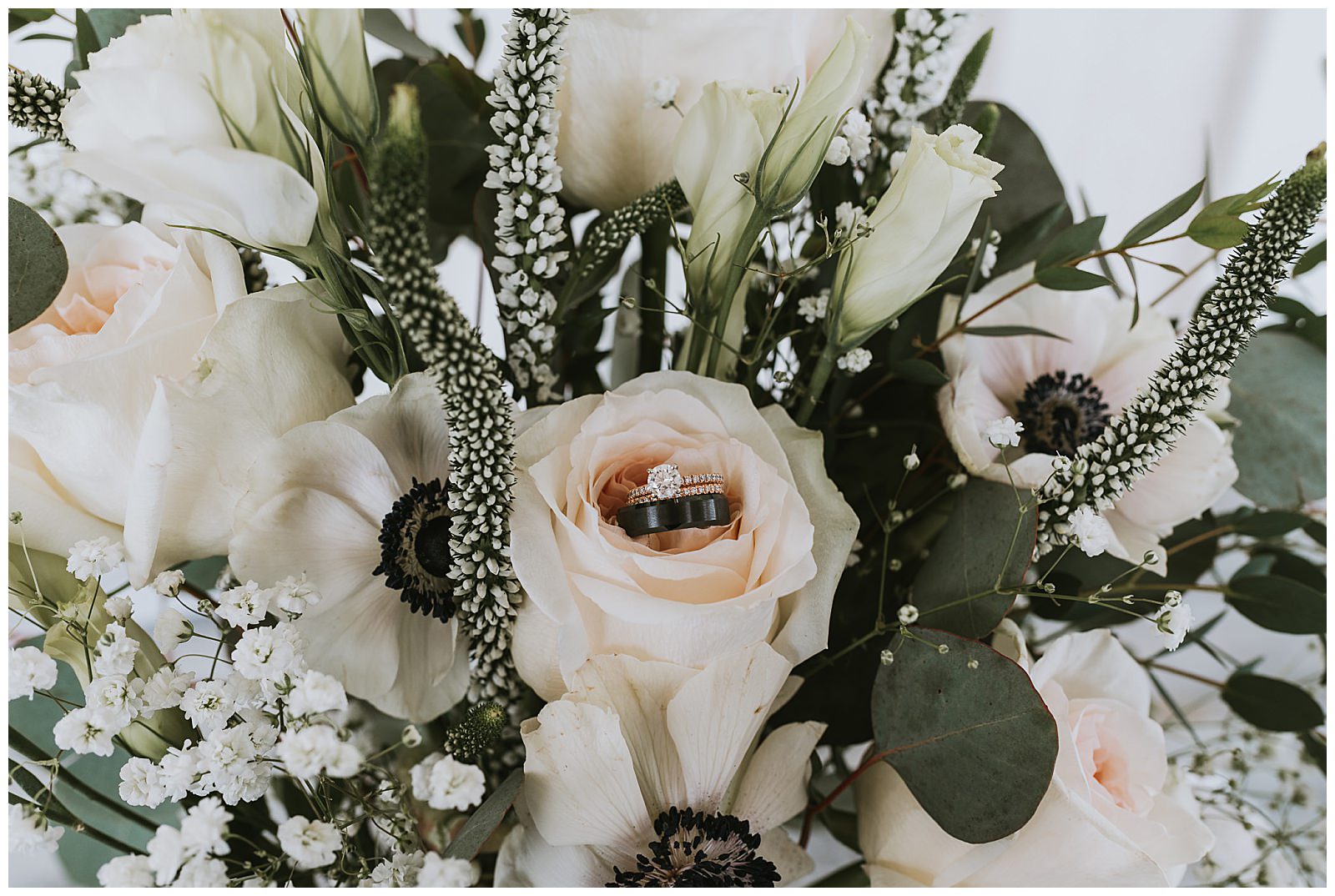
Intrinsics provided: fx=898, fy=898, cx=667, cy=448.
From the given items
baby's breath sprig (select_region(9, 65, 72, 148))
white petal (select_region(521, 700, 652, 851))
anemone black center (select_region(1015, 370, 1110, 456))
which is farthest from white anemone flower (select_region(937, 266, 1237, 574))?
baby's breath sprig (select_region(9, 65, 72, 148))

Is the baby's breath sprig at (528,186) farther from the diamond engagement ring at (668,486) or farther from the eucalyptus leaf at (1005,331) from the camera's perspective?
the eucalyptus leaf at (1005,331)

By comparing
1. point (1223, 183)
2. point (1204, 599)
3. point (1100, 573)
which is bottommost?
point (1204, 599)

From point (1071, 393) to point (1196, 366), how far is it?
0.15 meters

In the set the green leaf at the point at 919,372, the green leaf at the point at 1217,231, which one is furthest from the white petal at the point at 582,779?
the green leaf at the point at 1217,231

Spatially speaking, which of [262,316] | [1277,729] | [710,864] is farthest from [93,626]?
[1277,729]

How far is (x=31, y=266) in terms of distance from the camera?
39cm

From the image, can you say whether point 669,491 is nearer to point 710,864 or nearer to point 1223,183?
point 710,864

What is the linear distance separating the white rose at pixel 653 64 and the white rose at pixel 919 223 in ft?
0.32

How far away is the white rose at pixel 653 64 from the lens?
1.29 ft

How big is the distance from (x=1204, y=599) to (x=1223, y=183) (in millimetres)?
573

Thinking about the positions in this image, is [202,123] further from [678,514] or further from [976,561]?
[976,561]

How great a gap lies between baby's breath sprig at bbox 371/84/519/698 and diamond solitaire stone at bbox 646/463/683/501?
0.19 ft

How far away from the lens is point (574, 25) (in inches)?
15.3

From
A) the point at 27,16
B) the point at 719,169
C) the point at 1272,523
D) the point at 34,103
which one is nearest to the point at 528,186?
the point at 719,169
